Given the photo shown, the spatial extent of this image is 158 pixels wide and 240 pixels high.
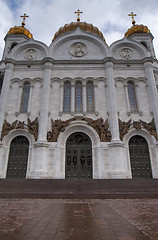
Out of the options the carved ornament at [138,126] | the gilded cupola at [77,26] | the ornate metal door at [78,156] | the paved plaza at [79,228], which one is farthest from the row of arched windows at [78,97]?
the paved plaza at [79,228]

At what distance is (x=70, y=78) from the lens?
16344 mm

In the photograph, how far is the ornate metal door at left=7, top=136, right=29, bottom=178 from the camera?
13406mm

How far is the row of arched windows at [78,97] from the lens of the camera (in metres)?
15.5

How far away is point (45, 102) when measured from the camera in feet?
48.6

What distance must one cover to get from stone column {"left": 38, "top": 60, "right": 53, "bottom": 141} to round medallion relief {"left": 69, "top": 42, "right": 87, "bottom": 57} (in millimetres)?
3174

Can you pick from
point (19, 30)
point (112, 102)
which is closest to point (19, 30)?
point (19, 30)

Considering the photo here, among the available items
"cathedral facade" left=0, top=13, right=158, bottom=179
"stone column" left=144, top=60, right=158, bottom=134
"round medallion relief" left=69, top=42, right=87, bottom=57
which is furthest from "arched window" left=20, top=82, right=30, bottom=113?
"stone column" left=144, top=60, right=158, bottom=134

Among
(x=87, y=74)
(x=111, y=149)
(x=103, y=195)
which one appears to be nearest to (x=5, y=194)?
(x=103, y=195)

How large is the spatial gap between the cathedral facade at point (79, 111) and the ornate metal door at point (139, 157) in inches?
3.1

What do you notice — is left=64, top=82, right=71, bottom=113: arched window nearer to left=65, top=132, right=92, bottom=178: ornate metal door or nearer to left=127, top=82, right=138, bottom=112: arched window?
left=65, top=132, right=92, bottom=178: ornate metal door

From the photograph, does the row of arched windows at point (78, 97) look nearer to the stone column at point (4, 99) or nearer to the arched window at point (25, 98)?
the arched window at point (25, 98)

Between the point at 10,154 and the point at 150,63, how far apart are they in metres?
16.5

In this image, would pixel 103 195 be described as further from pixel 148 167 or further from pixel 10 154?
pixel 10 154

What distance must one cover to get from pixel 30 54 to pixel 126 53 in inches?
423
